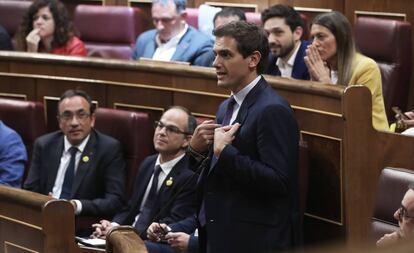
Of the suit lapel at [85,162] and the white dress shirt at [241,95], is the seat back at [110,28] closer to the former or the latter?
the suit lapel at [85,162]

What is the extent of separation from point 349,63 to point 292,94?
5.3 inches

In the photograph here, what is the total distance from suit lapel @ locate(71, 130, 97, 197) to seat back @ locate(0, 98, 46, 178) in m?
0.22

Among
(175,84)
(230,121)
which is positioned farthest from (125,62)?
(230,121)

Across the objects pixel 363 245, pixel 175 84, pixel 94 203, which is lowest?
pixel 94 203

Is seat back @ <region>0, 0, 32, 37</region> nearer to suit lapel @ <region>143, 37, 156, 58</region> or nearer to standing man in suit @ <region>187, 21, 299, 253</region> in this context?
suit lapel @ <region>143, 37, 156, 58</region>

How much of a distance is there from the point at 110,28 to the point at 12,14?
0.32m

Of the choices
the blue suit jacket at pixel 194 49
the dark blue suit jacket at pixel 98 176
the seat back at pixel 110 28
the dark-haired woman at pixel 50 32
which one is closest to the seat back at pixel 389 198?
the dark blue suit jacket at pixel 98 176

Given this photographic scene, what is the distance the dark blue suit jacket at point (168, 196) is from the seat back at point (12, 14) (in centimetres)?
109

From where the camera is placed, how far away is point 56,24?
2.05 m

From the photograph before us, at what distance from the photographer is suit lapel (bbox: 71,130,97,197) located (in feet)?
4.86

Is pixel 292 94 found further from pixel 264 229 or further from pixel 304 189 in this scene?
pixel 264 229

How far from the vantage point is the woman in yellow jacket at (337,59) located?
4.41ft

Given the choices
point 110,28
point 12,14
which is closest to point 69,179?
point 110,28

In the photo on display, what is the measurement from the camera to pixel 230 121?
1015 mm
